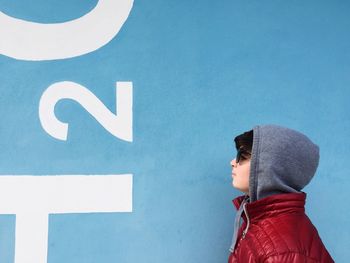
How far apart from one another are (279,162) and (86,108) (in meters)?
0.73

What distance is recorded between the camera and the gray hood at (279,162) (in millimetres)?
1182

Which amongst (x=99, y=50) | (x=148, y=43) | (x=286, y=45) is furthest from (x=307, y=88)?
(x=99, y=50)

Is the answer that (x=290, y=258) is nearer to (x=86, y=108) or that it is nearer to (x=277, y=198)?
(x=277, y=198)

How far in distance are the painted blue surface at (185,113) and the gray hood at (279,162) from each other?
0.42 m

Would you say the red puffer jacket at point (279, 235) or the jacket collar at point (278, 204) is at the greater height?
the jacket collar at point (278, 204)

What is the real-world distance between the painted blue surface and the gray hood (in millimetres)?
422

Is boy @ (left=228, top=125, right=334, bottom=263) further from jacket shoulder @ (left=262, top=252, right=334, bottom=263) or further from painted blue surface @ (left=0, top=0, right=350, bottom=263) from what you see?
painted blue surface @ (left=0, top=0, right=350, bottom=263)

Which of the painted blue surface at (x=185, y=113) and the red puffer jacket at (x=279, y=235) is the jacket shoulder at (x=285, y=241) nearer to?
the red puffer jacket at (x=279, y=235)

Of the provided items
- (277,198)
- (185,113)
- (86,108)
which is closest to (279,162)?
(277,198)

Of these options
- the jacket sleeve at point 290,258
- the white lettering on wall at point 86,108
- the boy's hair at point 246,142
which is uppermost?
the white lettering on wall at point 86,108

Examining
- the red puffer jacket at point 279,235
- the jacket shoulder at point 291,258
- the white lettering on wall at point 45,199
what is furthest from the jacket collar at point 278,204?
the white lettering on wall at point 45,199

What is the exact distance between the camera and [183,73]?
1665mm

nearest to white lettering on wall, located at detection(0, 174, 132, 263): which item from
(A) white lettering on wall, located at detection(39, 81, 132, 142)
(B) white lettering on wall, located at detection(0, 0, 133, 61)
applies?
(A) white lettering on wall, located at detection(39, 81, 132, 142)

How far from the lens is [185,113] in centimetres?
164
